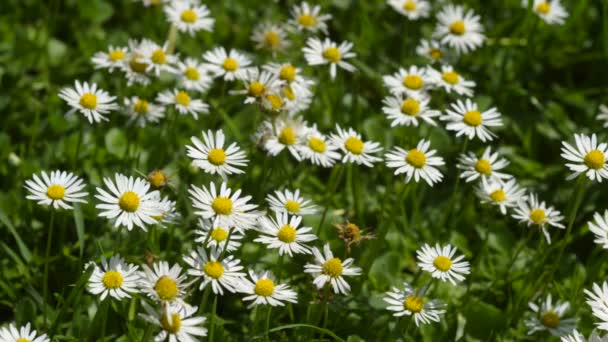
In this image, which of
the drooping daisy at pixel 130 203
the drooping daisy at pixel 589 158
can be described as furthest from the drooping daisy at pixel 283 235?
the drooping daisy at pixel 589 158

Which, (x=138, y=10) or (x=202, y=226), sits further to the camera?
(x=138, y=10)

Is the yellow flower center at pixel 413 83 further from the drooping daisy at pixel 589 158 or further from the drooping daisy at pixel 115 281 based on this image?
the drooping daisy at pixel 115 281

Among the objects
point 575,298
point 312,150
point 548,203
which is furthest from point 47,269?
point 548,203

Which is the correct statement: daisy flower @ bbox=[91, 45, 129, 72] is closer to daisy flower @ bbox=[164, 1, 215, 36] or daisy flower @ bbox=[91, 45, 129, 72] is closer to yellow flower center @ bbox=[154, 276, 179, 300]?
daisy flower @ bbox=[164, 1, 215, 36]

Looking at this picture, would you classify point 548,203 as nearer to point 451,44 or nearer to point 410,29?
point 451,44

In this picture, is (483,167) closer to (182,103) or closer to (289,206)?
(289,206)

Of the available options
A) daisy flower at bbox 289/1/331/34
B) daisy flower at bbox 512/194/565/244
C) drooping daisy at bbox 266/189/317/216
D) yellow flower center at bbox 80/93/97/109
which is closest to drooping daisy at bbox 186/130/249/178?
drooping daisy at bbox 266/189/317/216
